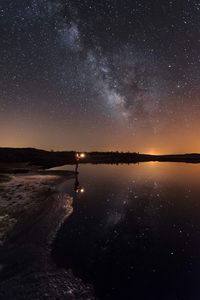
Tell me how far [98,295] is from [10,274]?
340 centimetres

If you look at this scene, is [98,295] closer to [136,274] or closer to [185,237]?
[136,274]

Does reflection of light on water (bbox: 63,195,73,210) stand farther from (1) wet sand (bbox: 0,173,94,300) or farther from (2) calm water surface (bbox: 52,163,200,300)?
(2) calm water surface (bbox: 52,163,200,300)

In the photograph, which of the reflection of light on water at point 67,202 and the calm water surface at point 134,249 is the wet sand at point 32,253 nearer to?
the reflection of light on water at point 67,202

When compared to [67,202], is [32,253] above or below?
below

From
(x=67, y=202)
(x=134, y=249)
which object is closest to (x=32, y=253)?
(x=134, y=249)

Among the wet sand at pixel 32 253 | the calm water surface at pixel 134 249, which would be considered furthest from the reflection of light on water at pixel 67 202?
the calm water surface at pixel 134 249

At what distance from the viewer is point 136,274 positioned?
11.8 metres

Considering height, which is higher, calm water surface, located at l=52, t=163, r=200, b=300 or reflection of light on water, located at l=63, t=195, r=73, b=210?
reflection of light on water, located at l=63, t=195, r=73, b=210

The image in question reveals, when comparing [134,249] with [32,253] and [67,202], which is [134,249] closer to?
[32,253]

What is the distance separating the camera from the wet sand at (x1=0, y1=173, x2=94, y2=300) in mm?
9828

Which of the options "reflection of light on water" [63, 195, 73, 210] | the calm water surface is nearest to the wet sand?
"reflection of light on water" [63, 195, 73, 210]

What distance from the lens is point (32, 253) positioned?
1319 cm

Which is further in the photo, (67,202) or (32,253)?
(67,202)

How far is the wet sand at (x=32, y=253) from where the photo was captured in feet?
32.2
